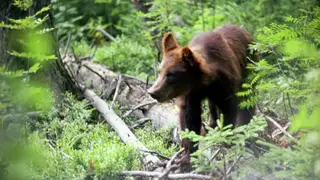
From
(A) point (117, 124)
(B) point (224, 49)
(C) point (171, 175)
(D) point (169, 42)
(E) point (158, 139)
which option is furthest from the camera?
(A) point (117, 124)

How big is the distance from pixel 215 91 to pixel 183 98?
1.25 feet

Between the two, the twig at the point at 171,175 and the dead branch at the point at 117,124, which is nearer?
the twig at the point at 171,175

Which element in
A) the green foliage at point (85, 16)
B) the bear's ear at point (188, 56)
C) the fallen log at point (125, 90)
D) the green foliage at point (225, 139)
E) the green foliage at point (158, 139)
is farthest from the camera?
the green foliage at point (85, 16)

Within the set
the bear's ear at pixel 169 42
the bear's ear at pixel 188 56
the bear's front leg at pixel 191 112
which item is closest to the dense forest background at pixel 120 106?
the bear's front leg at pixel 191 112

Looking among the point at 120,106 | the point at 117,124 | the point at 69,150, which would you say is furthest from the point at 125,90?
the point at 69,150

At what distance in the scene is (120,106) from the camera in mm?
8180

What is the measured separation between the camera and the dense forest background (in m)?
3.77

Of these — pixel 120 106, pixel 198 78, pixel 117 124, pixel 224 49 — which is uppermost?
pixel 224 49

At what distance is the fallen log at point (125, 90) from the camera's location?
757 centimetres

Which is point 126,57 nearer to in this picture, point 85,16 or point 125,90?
point 125,90

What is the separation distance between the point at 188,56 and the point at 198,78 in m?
0.31

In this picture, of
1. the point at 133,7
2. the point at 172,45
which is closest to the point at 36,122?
the point at 172,45

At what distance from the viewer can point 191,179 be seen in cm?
496

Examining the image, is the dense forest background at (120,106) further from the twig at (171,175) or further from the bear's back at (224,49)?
the bear's back at (224,49)
